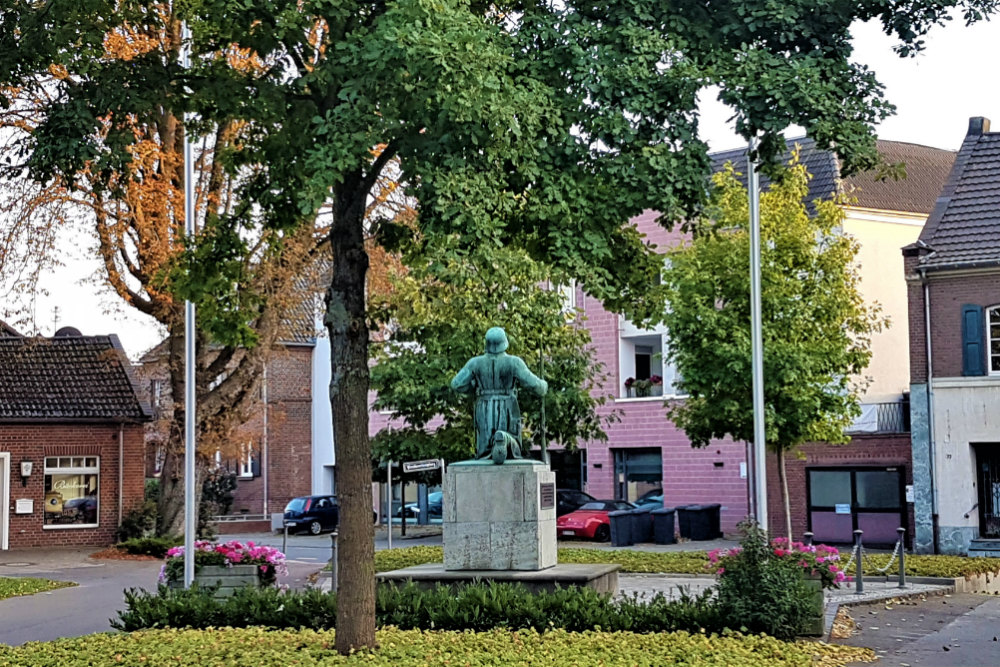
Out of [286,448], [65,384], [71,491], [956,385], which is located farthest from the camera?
[286,448]

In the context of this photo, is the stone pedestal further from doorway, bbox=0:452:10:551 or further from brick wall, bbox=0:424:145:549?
doorway, bbox=0:452:10:551

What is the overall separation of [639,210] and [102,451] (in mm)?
28832

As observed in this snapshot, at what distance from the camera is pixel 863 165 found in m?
10.8

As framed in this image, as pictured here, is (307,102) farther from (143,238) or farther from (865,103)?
(143,238)

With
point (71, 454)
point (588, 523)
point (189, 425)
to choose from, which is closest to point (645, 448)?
point (588, 523)

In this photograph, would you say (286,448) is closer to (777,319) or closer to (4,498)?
(4,498)

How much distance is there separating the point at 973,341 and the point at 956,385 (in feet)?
3.57

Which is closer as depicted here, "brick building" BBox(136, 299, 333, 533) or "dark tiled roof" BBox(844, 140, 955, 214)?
"dark tiled roof" BBox(844, 140, 955, 214)

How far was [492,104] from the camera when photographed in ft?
32.5

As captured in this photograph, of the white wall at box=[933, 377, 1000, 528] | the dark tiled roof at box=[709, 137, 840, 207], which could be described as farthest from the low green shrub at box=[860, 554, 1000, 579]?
the dark tiled roof at box=[709, 137, 840, 207]

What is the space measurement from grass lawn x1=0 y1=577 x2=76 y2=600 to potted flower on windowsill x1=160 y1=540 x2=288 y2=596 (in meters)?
5.64

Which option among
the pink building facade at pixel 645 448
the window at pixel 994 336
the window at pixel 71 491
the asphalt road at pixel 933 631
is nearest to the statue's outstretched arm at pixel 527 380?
the asphalt road at pixel 933 631

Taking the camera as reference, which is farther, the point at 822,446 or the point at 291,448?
the point at 291,448

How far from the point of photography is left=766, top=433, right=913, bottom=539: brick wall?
32750 mm
